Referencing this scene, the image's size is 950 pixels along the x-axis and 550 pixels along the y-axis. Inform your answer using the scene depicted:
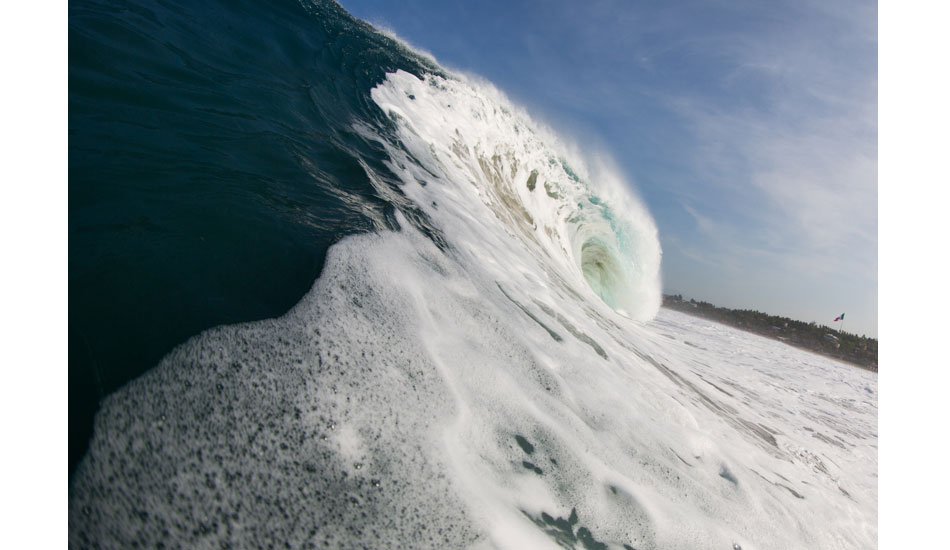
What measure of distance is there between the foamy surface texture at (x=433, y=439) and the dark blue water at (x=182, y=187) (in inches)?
4.9

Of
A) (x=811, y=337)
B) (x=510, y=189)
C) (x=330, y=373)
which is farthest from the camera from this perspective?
(x=811, y=337)

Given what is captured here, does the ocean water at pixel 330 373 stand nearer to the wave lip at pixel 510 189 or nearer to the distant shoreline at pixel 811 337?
the wave lip at pixel 510 189

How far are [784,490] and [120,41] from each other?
19.2 feet

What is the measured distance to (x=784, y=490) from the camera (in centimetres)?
236

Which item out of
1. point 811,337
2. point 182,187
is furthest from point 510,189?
point 811,337

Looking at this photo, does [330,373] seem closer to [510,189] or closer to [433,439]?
[433,439]

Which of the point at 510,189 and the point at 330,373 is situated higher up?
the point at 510,189

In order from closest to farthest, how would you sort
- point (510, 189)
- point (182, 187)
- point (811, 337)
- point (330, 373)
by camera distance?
point (330, 373) < point (182, 187) < point (510, 189) < point (811, 337)

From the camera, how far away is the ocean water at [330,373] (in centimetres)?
96

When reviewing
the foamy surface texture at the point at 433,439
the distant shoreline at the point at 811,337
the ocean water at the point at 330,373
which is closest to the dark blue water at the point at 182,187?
the ocean water at the point at 330,373

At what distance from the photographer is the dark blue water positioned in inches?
46.1

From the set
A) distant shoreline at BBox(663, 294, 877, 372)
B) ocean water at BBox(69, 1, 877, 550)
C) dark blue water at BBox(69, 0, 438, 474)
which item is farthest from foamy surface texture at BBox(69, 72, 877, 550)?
distant shoreline at BBox(663, 294, 877, 372)

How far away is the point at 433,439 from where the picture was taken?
1274mm

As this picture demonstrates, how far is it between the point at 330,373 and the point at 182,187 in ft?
4.45
